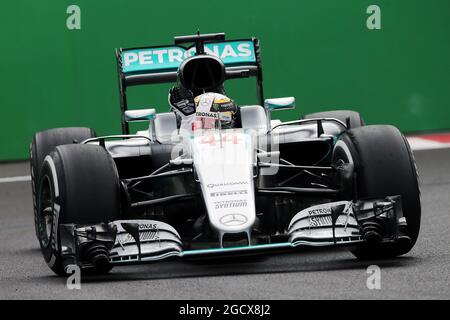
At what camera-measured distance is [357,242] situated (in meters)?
8.07

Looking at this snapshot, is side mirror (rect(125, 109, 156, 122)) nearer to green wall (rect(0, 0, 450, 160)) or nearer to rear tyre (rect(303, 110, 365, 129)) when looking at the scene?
rear tyre (rect(303, 110, 365, 129))

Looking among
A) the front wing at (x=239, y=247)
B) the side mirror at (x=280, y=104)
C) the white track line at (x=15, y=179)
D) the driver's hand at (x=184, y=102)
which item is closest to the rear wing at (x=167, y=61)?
the driver's hand at (x=184, y=102)

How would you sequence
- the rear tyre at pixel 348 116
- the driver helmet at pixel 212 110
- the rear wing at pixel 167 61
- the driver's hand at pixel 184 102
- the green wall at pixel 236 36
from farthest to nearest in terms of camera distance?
the green wall at pixel 236 36, the rear wing at pixel 167 61, the rear tyre at pixel 348 116, the driver's hand at pixel 184 102, the driver helmet at pixel 212 110

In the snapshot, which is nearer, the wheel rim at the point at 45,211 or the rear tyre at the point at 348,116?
the wheel rim at the point at 45,211

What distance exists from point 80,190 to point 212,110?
152cm

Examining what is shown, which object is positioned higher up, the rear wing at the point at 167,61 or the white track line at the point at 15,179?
the rear wing at the point at 167,61

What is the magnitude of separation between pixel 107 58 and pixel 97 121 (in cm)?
83

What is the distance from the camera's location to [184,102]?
981cm

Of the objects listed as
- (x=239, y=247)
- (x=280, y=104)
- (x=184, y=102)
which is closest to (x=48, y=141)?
(x=184, y=102)

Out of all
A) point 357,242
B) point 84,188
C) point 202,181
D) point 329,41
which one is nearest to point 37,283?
point 84,188

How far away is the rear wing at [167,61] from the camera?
36.9 ft

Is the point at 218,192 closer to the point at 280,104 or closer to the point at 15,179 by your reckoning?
the point at 280,104

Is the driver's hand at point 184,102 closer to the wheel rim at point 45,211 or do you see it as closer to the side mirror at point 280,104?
the side mirror at point 280,104

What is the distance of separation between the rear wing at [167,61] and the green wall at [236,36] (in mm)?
5378
